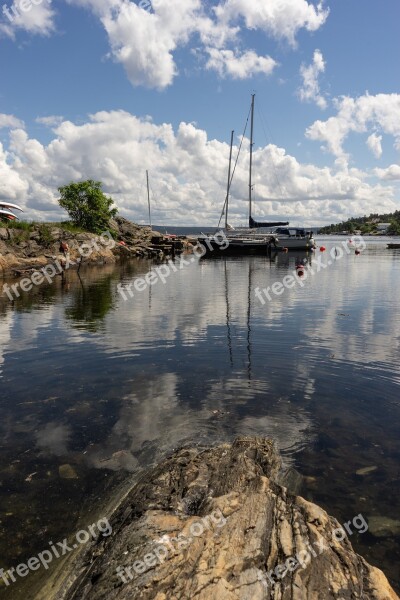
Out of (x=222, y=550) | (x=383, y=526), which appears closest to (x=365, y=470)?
(x=383, y=526)

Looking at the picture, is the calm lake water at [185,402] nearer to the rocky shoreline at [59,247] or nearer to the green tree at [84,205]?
the rocky shoreline at [59,247]

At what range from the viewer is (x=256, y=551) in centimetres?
435

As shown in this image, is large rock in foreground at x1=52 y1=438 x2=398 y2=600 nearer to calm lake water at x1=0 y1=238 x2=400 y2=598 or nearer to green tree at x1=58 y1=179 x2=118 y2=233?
calm lake water at x1=0 y1=238 x2=400 y2=598

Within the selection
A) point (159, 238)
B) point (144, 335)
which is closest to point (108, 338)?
point (144, 335)

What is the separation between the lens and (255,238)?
248 feet

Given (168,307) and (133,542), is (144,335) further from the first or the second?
(133,542)

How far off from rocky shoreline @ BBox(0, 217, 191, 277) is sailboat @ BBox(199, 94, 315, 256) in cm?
1003

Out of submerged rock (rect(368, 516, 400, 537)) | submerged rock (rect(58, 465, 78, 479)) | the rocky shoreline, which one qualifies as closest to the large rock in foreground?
submerged rock (rect(368, 516, 400, 537))

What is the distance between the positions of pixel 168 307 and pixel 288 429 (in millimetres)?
15134

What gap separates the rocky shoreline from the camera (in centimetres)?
4044

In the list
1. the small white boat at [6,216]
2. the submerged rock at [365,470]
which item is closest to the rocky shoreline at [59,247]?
the small white boat at [6,216]

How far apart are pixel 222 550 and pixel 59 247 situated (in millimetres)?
48713

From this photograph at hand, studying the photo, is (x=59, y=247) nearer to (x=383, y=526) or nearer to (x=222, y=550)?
(x=383, y=526)

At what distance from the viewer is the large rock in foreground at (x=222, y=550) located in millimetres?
3904
